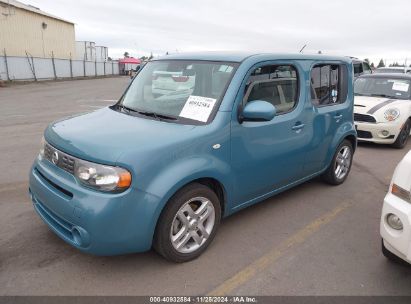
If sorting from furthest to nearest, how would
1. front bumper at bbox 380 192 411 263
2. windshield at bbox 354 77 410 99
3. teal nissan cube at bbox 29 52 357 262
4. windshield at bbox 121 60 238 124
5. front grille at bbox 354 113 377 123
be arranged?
windshield at bbox 354 77 410 99, front grille at bbox 354 113 377 123, windshield at bbox 121 60 238 124, teal nissan cube at bbox 29 52 357 262, front bumper at bbox 380 192 411 263

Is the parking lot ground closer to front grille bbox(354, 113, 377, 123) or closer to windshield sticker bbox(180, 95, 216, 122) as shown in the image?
windshield sticker bbox(180, 95, 216, 122)

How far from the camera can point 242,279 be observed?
2.97 metres

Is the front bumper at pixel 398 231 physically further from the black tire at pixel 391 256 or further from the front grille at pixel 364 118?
the front grille at pixel 364 118

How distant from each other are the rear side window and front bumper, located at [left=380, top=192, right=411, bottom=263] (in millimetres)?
1869

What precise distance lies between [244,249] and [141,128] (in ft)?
4.86

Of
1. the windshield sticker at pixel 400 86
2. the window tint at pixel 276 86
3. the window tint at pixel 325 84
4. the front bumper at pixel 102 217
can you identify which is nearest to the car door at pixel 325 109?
the window tint at pixel 325 84

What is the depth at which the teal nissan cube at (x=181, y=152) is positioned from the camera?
271 cm

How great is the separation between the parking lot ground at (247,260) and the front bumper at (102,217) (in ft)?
1.04

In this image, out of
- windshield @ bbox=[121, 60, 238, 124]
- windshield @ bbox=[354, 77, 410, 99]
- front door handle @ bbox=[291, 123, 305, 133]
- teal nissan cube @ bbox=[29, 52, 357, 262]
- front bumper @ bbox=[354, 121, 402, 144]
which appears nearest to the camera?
teal nissan cube @ bbox=[29, 52, 357, 262]

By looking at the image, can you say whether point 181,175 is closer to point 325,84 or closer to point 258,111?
point 258,111

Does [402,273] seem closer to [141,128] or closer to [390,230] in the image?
[390,230]

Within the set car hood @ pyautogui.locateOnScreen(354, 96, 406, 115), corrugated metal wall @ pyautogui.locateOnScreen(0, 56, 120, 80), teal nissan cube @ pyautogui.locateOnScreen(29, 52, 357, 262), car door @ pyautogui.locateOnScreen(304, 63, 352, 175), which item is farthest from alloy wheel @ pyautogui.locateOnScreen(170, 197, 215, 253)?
corrugated metal wall @ pyautogui.locateOnScreen(0, 56, 120, 80)

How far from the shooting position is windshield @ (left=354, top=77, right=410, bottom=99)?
8.44 meters

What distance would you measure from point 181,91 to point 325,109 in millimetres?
1974
